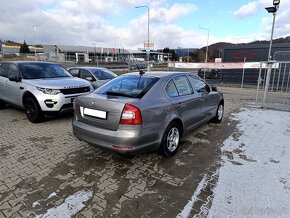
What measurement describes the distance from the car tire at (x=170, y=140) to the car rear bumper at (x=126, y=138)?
0.60 ft

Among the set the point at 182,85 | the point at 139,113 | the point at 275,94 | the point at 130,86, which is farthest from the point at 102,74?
the point at 275,94

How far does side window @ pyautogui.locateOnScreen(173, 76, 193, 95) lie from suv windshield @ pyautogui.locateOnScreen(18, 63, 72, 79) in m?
4.29

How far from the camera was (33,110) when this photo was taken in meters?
6.26

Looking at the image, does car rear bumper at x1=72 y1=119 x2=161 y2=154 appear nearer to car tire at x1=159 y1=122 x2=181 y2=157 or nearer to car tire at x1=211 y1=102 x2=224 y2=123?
car tire at x1=159 y1=122 x2=181 y2=157

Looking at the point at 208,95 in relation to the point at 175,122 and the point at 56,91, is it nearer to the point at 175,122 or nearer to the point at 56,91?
the point at 175,122

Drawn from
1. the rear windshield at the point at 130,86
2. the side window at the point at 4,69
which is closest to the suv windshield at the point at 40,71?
the side window at the point at 4,69

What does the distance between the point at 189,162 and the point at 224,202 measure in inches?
47.0

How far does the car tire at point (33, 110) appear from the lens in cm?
615

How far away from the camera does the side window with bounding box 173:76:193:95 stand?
4573 mm

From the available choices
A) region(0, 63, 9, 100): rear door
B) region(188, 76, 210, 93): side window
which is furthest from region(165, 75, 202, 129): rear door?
region(0, 63, 9, 100): rear door

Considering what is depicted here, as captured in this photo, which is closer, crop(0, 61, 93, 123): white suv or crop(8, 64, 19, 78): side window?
crop(0, 61, 93, 123): white suv

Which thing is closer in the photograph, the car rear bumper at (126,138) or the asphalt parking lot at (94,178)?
the asphalt parking lot at (94,178)

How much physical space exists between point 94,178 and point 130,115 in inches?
44.1

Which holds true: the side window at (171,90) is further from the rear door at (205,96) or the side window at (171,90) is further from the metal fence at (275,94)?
the metal fence at (275,94)
